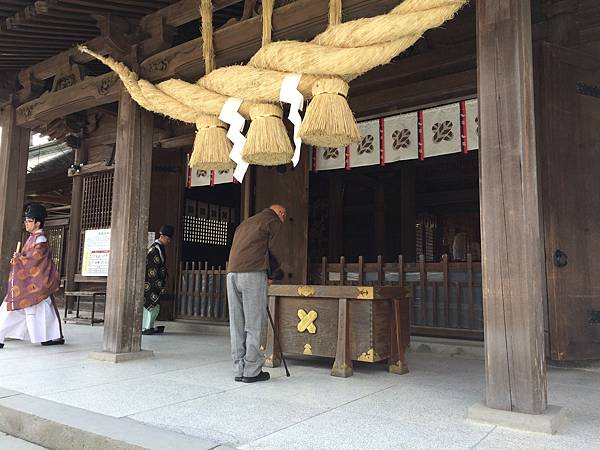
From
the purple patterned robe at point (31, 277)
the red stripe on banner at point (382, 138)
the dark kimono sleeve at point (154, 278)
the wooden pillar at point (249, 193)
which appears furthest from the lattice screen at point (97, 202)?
the red stripe on banner at point (382, 138)

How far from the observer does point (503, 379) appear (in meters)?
3.02

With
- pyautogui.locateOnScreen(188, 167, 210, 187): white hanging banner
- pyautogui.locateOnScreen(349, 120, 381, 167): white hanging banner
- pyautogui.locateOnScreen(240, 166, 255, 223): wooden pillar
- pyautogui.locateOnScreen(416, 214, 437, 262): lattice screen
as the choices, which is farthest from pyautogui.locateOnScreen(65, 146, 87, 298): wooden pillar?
pyautogui.locateOnScreen(416, 214, 437, 262): lattice screen

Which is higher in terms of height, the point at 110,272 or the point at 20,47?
the point at 20,47

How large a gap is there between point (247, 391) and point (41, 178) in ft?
35.3

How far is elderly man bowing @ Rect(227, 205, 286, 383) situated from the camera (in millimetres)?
4207

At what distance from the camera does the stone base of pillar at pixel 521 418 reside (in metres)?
2.80

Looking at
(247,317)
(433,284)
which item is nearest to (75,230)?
(247,317)

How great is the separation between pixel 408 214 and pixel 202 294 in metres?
5.20

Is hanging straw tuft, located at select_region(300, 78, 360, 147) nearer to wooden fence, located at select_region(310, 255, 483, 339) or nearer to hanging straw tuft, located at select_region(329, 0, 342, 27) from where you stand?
hanging straw tuft, located at select_region(329, 0, 342, 27)

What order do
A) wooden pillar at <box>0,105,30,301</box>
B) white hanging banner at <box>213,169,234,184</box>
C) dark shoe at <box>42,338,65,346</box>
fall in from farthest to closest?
1. white hanging banner at <box>213,169,234,184</box>
2. wooden pillar at <box>0,105,30,301</box>
3. dark shoe at <box>42,338,65,346</box>

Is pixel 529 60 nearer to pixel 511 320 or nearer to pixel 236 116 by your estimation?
pixel 511 320

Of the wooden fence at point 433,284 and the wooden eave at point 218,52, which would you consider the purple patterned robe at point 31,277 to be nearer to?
the wooden eave at point 218,52

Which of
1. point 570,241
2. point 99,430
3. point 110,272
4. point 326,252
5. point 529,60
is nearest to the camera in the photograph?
point 99,430

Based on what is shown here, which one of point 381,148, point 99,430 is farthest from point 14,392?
point 381,148
